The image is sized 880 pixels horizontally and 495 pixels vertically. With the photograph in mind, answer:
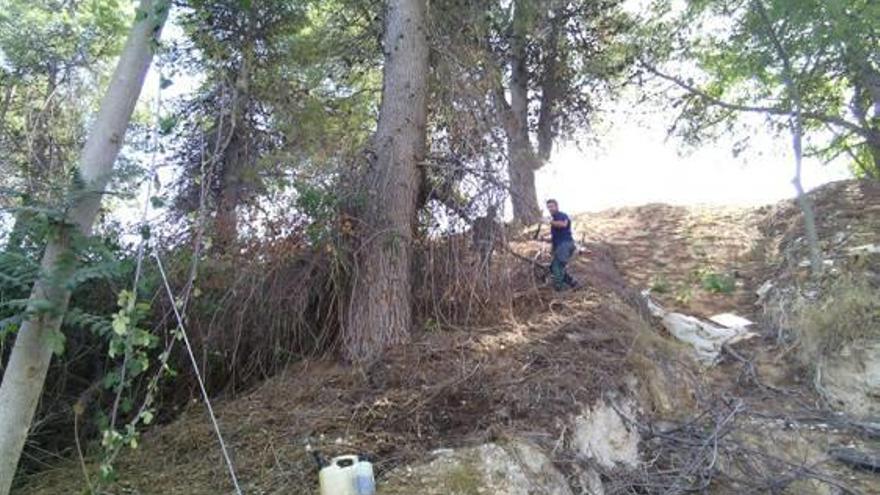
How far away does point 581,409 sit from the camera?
4840mm

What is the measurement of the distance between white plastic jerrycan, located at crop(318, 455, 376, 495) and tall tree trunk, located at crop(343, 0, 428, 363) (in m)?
1.53

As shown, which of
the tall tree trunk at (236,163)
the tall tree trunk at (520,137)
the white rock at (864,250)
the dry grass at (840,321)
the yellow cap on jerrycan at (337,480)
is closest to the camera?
the yellow cap on jerrycan at (337,480)

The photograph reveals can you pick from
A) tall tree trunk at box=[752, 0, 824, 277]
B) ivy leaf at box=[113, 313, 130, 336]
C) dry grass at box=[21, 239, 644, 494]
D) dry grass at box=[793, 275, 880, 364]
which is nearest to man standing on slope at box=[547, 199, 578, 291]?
dry grass at box=[21, 239, 644, 494]

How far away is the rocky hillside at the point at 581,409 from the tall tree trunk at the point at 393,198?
0.98 ft

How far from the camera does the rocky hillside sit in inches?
166

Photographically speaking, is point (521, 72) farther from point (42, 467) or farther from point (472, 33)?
point (42, 467)

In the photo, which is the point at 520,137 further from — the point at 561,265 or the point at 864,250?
the point at 864,250

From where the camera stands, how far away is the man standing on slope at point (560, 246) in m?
6.90

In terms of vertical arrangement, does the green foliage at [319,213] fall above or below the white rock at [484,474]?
above

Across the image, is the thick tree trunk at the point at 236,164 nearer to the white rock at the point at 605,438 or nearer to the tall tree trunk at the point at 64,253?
the tall tree trunk at the point at 64,253

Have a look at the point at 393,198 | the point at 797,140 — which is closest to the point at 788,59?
the point at 797,140

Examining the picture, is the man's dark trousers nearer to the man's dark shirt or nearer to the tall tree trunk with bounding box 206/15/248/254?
the man's dark shirt

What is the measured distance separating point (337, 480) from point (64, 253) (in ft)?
5.70

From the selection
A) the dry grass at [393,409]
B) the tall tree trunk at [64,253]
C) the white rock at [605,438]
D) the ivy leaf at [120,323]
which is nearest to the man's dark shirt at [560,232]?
the dry grass at [393,409]
